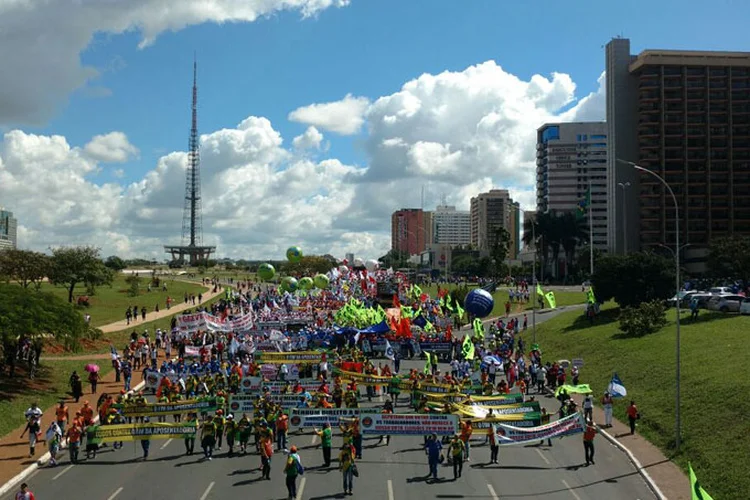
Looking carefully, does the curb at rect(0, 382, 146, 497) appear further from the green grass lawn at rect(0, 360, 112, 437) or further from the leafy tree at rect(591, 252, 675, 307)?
the leafy tree at rect(591, 252, 675, 307)

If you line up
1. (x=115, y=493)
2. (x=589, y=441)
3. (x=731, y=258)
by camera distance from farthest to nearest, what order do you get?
1. (x=731, y=258)
2. (x=589, y=441)
3. (x=115, y=493)

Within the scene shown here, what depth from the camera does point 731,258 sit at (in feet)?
198

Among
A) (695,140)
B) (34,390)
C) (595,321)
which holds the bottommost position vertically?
(34,390)

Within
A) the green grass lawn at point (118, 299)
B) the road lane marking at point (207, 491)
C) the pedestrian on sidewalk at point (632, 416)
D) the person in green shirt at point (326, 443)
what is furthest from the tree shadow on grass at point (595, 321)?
the green grass lawn at point (118, 299)

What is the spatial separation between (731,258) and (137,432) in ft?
181

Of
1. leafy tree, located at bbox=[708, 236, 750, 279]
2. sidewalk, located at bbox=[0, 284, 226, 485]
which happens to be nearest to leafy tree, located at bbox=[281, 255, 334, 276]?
leafy tree, located at bbox=[708, 236, 750, 279]

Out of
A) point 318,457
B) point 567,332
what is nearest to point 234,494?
point 318,457

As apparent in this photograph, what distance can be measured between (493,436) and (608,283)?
31.0 metres

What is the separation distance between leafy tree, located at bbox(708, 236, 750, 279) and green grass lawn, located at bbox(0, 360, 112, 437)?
4832cm

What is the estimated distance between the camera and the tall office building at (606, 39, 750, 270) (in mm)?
106812

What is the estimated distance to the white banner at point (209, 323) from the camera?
39719 mm

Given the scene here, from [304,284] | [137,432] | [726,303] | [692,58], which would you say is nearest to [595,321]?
[726,303]

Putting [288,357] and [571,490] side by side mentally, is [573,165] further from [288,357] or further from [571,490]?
[571,490]

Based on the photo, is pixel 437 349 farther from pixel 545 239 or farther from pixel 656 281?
pixel 545 239
